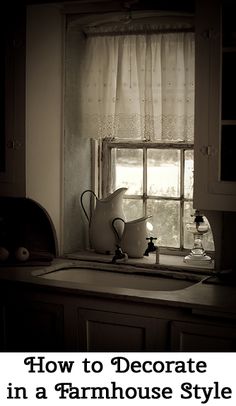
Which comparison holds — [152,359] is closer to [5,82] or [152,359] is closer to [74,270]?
[74,270]

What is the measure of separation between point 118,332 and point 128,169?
116cm

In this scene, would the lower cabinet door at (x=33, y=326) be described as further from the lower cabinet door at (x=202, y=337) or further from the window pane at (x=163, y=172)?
the window pane at (x=163, y=172)

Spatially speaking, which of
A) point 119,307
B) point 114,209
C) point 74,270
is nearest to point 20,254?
point 74,270

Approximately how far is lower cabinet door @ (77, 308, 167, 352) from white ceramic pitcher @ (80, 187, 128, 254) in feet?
2.48

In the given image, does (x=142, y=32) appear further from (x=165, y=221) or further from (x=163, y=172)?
(x=165, y=221)

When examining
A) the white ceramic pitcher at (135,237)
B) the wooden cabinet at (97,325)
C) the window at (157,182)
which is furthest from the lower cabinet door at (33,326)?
the window at (157,182)

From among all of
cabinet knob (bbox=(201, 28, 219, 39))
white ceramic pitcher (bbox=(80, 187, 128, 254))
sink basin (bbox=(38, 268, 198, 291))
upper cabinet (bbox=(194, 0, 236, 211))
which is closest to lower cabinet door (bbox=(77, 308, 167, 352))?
sink basin (bbox=(38, 268, 198, 291))

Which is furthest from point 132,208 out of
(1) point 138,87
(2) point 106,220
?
(1) point 138,87

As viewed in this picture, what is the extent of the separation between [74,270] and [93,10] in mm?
1329

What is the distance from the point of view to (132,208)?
4285mm

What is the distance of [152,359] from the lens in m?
3.14

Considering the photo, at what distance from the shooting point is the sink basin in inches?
148

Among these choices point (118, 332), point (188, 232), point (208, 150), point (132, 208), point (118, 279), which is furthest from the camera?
point (132, 208)

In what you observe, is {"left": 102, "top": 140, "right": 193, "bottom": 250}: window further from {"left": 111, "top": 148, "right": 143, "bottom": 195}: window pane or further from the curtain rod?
the curtain rod
